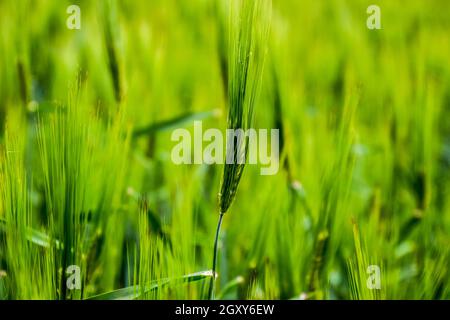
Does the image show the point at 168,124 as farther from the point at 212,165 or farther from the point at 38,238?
the point at 38,238

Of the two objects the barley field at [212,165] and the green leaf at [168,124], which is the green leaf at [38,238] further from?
the green leaf at [168,124]

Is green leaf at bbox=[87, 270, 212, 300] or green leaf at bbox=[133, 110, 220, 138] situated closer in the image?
green leaf at bbox=[87, 270, 212, 300]

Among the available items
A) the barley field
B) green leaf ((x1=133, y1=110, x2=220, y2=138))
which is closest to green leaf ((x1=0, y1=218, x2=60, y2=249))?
the barley field

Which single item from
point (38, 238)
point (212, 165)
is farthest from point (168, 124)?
point (38, 238)

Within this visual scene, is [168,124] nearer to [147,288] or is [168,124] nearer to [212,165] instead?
[212,165]

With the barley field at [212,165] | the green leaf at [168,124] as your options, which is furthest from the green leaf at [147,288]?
the green leaf at [168,124]

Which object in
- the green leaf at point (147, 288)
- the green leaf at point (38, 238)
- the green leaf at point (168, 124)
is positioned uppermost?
the green leaf at point (168, 124)

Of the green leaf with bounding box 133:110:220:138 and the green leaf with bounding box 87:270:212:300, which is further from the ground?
the green leaf with bounding box 133:110:220:138

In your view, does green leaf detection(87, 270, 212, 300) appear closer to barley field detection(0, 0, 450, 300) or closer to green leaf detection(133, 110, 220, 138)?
barley field detection(0, 0, 450, 300)

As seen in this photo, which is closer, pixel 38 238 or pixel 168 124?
pixel 38 238
